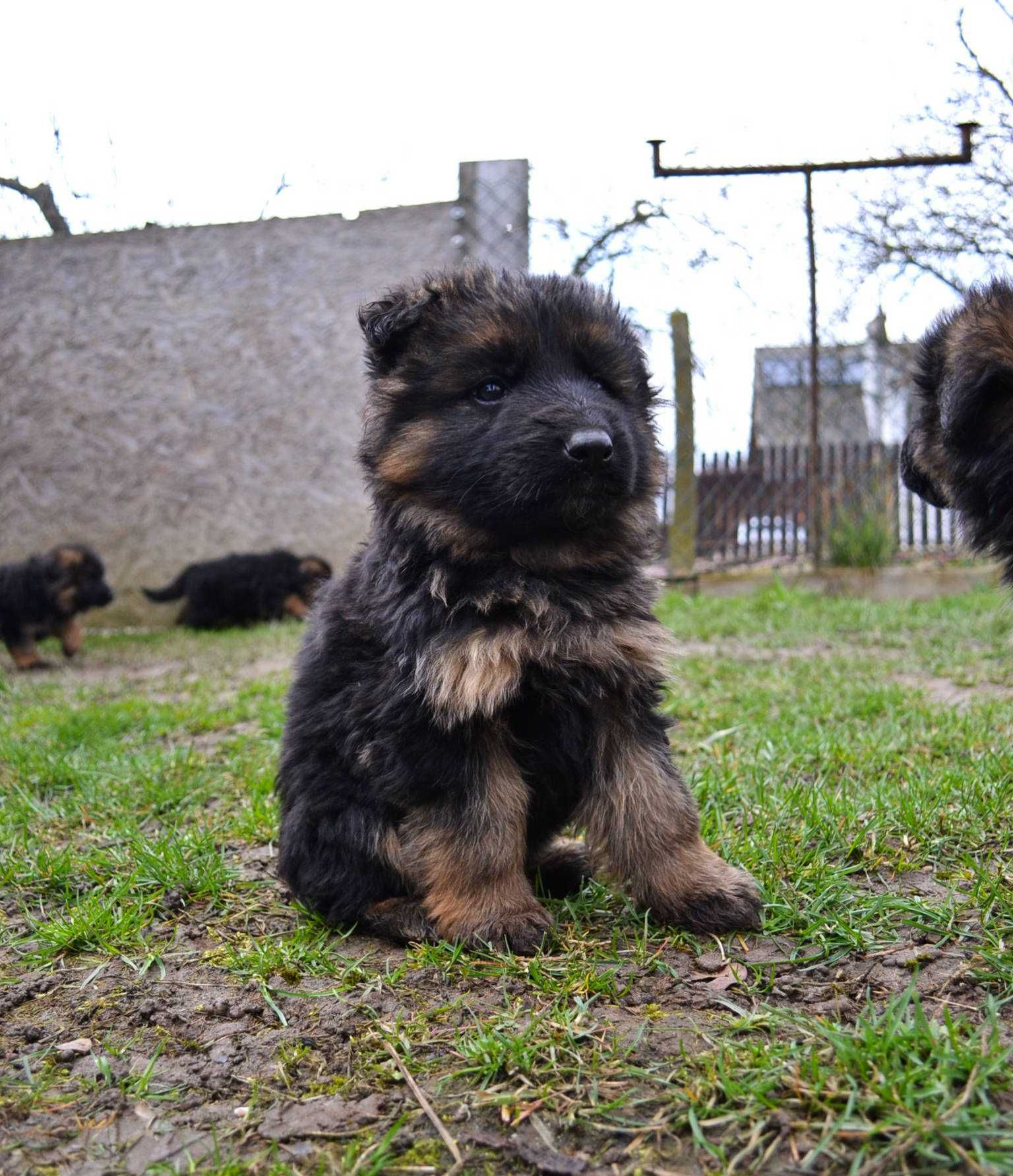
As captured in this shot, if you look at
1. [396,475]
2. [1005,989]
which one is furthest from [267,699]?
[1005,989]

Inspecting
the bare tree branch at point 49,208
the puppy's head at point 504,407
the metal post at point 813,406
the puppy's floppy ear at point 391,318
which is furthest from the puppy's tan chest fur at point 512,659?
the bare tree branch at point 49,208

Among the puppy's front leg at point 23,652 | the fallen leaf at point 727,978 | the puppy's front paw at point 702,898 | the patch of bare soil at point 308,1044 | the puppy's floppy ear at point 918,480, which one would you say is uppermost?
the puppy's floppy ear at point 918,480

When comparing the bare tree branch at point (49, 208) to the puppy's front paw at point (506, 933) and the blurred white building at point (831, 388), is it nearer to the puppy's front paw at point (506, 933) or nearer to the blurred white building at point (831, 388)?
the blurred white building at point (831, 388)

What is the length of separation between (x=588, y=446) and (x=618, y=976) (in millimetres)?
1223

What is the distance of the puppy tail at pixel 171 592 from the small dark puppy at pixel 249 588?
0.37 ft

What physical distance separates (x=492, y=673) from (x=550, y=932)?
0.67 m

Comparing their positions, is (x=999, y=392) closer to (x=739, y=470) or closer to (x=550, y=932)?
(x=550, y=932)

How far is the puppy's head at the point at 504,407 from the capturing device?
2.45 m

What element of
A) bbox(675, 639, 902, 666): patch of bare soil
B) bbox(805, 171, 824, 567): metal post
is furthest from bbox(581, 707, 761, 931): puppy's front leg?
bbox(805, 171, 824, 567): metal post

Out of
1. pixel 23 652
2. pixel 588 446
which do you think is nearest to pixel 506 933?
pixel 588 446

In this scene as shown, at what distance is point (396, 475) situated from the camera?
265 cm

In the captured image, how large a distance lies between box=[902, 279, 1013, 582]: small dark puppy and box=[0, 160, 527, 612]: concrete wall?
28.9ft

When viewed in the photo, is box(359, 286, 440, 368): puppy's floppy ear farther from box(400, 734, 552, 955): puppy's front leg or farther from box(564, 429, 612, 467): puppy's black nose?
box(400, 734, 552, 955): puppy's front leg

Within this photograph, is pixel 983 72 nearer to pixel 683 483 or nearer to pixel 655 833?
pixel 683 483
